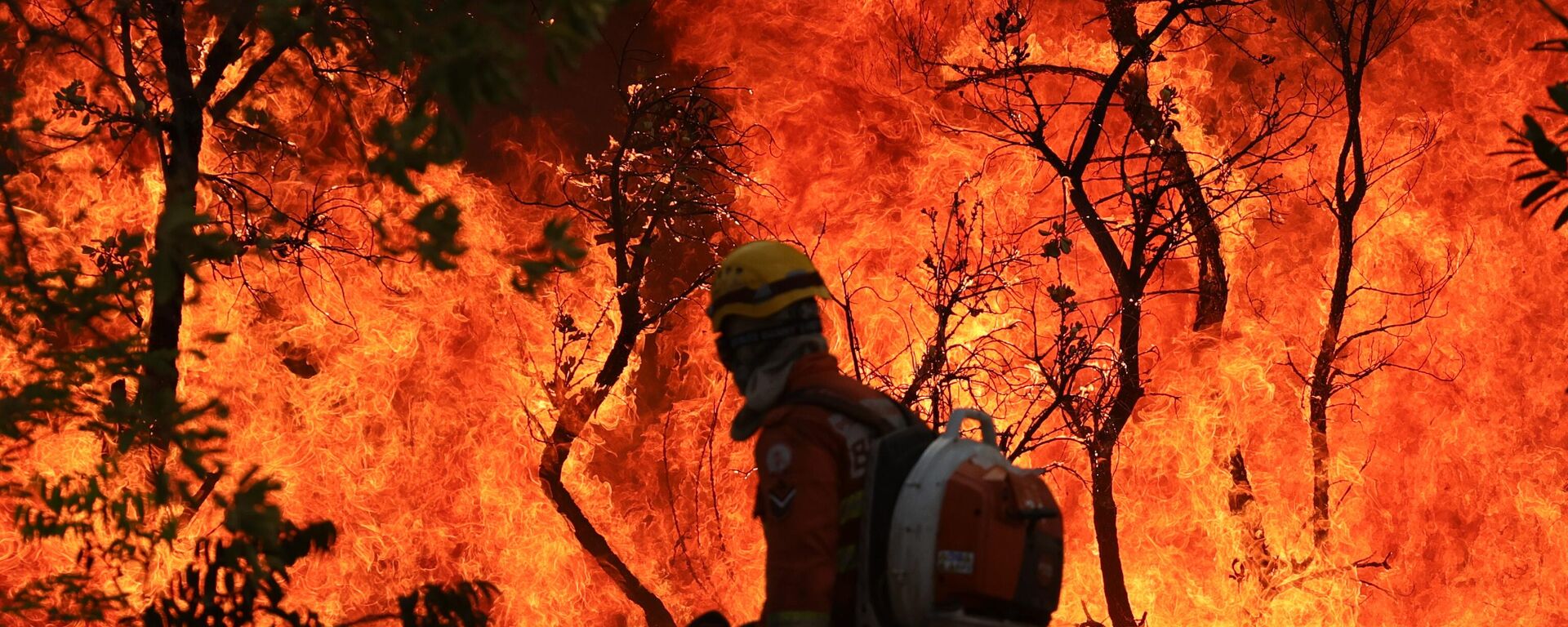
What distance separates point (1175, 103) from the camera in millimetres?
12914

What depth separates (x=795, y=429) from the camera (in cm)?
420

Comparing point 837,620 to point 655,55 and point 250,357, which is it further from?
point 655,55

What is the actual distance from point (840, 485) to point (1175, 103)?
30.4 feet

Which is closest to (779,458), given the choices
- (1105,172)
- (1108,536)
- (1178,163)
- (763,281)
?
(763,281)

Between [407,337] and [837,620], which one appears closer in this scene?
[837,620]

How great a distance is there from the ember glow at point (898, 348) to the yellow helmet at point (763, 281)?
24.1 feet

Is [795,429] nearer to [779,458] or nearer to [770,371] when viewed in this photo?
[779,458]

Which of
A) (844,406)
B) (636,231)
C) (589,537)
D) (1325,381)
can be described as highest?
(636,231)

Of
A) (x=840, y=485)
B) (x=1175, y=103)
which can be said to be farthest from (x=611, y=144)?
(x=840, y=485)

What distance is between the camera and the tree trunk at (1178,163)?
11.8 m

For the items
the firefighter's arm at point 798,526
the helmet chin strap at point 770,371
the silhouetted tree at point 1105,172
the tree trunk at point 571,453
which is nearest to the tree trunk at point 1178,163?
the silhouetted tree at point 1105,172

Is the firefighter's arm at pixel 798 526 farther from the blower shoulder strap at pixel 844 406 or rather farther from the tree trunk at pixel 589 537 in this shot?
the tree trunk at pixel 589 537

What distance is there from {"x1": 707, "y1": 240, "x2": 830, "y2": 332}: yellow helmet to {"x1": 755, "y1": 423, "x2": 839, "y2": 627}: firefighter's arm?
12.8 inches

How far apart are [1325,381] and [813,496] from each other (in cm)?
954
